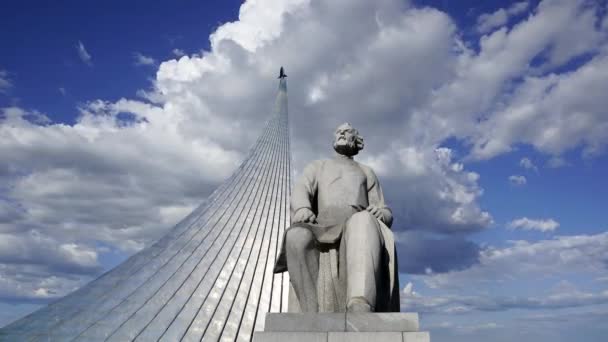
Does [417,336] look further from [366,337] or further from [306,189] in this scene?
[306,189]

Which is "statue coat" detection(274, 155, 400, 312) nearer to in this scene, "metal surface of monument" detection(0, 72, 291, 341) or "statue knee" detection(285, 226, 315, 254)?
"statue knee" detection(285, 226, 315, 254)

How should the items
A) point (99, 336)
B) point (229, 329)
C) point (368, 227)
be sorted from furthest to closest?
point (229, 329) → point (99, 336) → point (368, 227)

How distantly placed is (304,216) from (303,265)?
1.91 ft

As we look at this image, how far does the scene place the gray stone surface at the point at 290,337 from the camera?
385 cm

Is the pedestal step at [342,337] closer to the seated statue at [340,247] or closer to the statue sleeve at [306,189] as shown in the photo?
the seated statue at [340,247]

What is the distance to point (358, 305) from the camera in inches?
161

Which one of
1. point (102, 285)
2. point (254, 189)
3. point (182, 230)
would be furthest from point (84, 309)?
point (254, 189)

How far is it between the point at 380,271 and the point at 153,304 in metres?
14.5

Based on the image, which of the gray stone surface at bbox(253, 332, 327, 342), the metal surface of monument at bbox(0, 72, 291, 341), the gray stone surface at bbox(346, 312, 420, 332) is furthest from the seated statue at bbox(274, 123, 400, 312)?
the metal surface of monument at bbox(0, 72, 291, 341)

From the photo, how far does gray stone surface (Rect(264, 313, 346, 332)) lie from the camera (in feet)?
12.8

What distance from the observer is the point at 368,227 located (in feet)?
14.8

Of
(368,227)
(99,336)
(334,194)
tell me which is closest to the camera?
(368,227)

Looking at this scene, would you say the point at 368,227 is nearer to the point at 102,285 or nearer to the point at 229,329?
the point at 229,329

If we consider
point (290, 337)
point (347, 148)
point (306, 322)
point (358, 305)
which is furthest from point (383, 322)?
point (347, 148)
